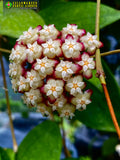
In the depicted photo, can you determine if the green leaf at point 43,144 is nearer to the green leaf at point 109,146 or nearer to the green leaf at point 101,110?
the green leaf at point 101,110

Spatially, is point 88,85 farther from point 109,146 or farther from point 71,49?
point 109,146

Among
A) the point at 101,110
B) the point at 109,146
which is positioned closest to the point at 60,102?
the point at 101,110

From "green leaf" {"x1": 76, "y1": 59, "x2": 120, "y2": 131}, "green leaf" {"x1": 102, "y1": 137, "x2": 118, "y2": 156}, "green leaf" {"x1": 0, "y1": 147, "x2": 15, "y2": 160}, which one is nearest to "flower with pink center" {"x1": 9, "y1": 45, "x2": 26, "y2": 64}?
"green leaf" {"x1": 76, "y1": 59, "x2": 120, "y2": 131}

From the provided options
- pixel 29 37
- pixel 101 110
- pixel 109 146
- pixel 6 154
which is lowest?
pixel 109 146

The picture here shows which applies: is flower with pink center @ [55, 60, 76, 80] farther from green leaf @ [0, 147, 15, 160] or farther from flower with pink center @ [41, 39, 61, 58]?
green leaf @ [0, 147, 15, 160]

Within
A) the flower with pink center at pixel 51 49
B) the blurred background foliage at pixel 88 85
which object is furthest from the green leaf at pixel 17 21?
the flower with pink center at pixel 51 49

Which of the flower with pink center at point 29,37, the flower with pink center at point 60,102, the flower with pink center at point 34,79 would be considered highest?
the flower with pink center at point 29,37

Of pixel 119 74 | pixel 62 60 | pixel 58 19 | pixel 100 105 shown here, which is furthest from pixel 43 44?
pixel 119 74
